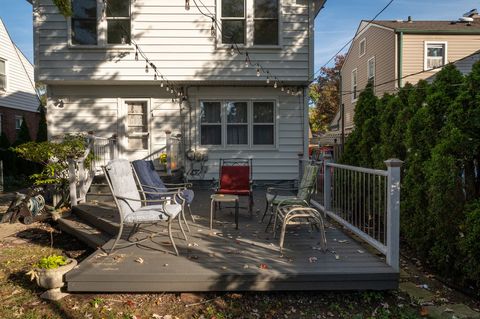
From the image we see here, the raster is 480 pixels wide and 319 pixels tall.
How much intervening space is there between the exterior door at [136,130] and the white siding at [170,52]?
95 cm

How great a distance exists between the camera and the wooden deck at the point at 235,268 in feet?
12.0

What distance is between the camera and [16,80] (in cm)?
2025

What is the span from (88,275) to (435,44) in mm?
18902

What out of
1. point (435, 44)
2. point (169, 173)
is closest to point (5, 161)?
point (169, 173)

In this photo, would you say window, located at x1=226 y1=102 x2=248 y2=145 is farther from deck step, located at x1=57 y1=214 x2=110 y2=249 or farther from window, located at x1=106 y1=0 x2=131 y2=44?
deck step, located at x1=57 y1=214 x2=110 y2=249

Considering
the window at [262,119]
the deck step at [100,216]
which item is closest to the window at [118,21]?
the window at [262,119]

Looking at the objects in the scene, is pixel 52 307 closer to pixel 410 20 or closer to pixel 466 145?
pixel 466 145

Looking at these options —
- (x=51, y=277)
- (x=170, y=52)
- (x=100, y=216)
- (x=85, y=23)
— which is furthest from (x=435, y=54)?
(x=51, y=277)

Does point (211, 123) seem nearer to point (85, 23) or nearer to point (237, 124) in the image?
point (237, 124)

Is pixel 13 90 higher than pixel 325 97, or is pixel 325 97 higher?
pixel 325 97

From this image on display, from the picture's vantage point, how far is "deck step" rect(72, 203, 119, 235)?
232 inches

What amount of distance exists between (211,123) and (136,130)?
2209 mm

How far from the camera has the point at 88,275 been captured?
370 cm

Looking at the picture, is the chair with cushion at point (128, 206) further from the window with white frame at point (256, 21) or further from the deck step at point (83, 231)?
the window with white frame at point (256, 21)
